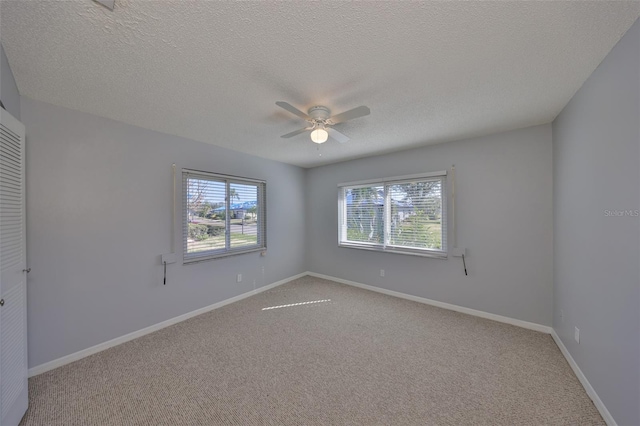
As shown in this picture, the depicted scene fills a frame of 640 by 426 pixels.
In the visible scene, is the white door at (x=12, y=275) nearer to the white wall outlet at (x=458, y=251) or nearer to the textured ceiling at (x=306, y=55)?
the textured ceiling at (x=306, y=55)

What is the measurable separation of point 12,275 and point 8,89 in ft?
4.32

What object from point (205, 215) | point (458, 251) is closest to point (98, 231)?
point (205, 215)

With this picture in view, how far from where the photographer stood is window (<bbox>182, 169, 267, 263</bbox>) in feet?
10.5

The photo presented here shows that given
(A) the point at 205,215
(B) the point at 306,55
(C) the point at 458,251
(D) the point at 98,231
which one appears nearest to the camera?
(B) the point at 306,55

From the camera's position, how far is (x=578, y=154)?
200 centimetres

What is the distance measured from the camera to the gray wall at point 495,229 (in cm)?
271

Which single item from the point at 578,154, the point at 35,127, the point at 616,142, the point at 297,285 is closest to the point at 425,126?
the point at 578,154

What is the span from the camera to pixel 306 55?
4.82ft

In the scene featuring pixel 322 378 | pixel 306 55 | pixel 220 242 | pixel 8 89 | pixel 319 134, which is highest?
pixel 306 55

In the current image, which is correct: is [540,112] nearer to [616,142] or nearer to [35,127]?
[616,142]

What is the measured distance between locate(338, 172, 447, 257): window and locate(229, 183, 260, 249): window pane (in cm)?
161

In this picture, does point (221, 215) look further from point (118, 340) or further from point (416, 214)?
point (416, 214)

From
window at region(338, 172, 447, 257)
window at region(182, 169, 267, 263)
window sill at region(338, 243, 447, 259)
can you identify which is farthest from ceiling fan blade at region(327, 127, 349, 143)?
window sill at region(338, 243, 447, 259)

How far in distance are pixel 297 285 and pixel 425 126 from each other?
11.0 feet
